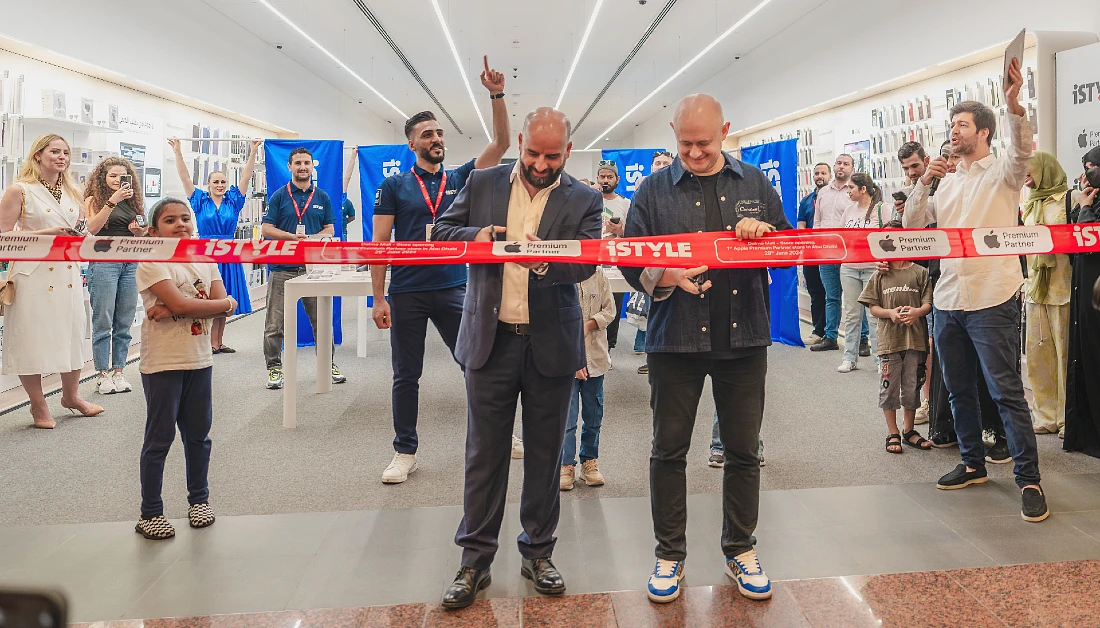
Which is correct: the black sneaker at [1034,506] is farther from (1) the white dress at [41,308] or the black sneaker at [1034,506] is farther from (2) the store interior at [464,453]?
(1) the white dress at [41,308]

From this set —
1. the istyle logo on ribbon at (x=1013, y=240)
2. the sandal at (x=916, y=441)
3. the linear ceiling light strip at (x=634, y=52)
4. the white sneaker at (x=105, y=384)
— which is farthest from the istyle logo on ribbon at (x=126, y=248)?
the linear ceiling light strip at (x=634, y=52)

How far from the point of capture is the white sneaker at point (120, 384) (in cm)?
588

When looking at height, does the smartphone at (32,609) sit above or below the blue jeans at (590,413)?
above

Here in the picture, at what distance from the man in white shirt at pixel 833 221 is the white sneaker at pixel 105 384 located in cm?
616

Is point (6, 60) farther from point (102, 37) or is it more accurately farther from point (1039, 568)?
point (1039, 568)

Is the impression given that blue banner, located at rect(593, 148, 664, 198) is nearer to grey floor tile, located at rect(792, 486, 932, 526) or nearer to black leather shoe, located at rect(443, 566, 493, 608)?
grey floor tile, located at rect(792, 486, 932, 526)

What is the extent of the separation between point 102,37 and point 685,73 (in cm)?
1044

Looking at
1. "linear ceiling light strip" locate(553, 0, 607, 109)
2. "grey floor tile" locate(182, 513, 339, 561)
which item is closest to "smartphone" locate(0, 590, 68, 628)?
"grey floor tile" locate(182, 513, 339, 561)

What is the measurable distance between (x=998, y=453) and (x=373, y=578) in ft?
10.5

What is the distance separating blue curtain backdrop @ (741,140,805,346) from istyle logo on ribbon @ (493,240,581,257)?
5377 mm

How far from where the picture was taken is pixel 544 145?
7.76 feet

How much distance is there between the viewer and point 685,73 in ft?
49.7

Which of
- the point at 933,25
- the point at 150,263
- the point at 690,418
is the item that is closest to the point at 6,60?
the point at 150,263

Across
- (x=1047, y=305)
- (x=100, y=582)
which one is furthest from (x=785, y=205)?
(x=100, y=582)
